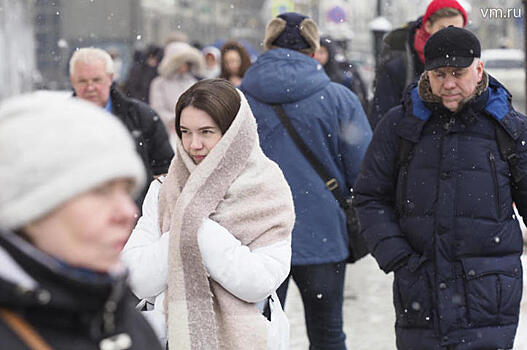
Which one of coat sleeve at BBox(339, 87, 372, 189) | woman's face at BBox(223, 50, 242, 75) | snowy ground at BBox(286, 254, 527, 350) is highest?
woman's face at BBox(223, 50, 242, 75)

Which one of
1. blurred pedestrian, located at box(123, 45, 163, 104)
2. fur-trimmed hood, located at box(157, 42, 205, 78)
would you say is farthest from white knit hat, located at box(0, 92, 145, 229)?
blurred pedestrian, located at box(123, 45, 163, 104)

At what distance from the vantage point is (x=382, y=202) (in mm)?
4734

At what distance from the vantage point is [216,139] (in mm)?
3902

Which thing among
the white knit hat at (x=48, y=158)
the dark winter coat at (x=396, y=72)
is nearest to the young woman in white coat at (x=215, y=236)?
the white knit hat at (x=48, y=158)

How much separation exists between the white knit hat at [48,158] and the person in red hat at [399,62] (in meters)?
4.69

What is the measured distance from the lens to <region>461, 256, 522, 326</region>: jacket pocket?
4.46m

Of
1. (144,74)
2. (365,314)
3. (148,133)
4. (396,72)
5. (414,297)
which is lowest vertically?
(365,314)

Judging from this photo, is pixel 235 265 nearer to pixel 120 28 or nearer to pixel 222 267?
pixel 222 267

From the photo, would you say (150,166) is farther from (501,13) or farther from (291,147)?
(501,13)

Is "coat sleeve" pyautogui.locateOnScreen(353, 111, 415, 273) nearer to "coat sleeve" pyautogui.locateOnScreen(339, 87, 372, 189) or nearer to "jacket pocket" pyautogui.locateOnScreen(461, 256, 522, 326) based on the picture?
"jacket pocket" pyautogui.locateOnScreen(461, 256, 522, 326)

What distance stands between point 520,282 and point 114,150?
2991 mm

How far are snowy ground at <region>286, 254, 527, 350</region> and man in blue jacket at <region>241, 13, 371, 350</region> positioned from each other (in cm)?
101

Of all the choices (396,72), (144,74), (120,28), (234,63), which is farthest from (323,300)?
(120,28)

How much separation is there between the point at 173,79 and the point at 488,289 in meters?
7.79
